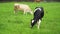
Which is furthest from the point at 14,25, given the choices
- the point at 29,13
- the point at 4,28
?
the point at 29,13

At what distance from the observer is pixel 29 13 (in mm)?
18766

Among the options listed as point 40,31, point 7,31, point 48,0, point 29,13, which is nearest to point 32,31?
point 40,31

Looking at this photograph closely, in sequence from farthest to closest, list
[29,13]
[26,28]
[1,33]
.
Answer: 1. [29,13]
2. [26,28]
3. [1,33]

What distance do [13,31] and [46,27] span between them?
2.03 metres

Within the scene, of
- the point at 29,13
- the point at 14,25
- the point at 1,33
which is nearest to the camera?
the point at 1,33

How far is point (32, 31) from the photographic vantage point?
11.4m

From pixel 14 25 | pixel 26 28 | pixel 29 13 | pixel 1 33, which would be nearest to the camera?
pixel 1 33

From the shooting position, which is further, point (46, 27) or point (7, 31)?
point (46, 27)

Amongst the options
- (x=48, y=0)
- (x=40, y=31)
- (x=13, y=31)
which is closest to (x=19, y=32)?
(x=13, y=31)

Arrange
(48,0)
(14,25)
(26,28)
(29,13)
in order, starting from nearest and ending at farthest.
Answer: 1. (26,28)
2. (14,25)
3. (29,13)
4. (48,0)

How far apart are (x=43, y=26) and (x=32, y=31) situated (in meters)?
Answer: 1.39

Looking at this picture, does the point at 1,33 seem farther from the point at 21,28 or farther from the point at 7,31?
the point at 21,28

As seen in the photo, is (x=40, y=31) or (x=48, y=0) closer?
(x=40, y=31)

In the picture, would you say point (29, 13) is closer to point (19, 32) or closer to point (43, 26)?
point (43, 26)
